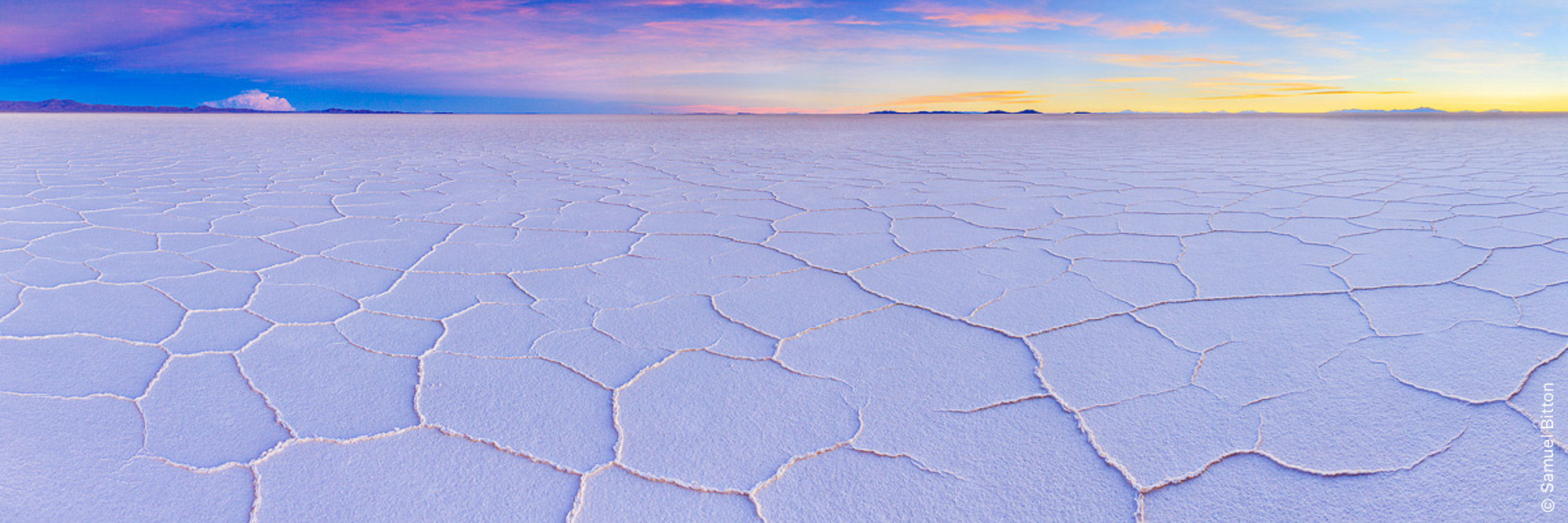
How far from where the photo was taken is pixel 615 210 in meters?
2.98

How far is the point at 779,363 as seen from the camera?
134 cm

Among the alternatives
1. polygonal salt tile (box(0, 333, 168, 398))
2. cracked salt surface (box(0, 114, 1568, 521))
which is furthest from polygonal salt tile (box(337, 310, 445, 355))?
polygonal salt tile (box(0, 333, 168, 398))

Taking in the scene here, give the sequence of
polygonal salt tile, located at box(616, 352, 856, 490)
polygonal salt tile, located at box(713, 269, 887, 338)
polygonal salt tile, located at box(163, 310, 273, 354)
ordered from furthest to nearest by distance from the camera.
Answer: polygonal salt tile, located at box(713, 269, 887, 338) < polygonal salt tile, located at box(163, 310, 273, 354) < polygonal salt tile, located at box(616, 352, 856, 490)

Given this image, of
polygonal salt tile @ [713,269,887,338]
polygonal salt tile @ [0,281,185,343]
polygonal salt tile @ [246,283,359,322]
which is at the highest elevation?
polygonal salt tile @ [0,281,185,343]

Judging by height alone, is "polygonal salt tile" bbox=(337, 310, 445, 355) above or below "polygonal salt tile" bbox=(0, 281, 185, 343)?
below

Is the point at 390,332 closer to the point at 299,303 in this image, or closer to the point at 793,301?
the point at 299,303

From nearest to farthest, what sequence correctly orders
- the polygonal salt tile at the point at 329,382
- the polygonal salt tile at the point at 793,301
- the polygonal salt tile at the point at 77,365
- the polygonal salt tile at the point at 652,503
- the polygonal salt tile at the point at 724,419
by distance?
the polygonal salt tile at the point at 652,503
the polygonal salt tile at the point at 724,419
the polygonal salt tile at the point at 329,382
the polygonal salt tile at the point at 77,365
the polygonal salt tile at the point at 793,301

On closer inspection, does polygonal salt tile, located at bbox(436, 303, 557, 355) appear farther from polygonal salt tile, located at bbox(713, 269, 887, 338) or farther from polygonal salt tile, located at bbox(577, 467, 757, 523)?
polygonal salt tile, located at bbox(577, 467, 757, 523)

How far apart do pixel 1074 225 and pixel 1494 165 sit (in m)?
4.14

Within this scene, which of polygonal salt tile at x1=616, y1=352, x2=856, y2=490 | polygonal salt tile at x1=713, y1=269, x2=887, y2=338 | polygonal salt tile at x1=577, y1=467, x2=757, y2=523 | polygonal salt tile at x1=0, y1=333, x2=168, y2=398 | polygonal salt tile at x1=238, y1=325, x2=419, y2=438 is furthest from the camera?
polygonal salt tile at x1=713, y1=269, x2=887, y2=338

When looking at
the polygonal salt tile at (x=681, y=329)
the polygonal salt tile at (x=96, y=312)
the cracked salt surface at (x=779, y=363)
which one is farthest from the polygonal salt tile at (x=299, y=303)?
the polygonal salt tile at (x=681, y=329)

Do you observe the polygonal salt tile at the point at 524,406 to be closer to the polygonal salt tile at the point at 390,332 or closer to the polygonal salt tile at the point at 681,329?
the polygonal salt tile at the point at 390,332

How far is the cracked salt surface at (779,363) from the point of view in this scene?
0.94 m

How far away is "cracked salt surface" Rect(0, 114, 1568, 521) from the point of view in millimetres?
942
